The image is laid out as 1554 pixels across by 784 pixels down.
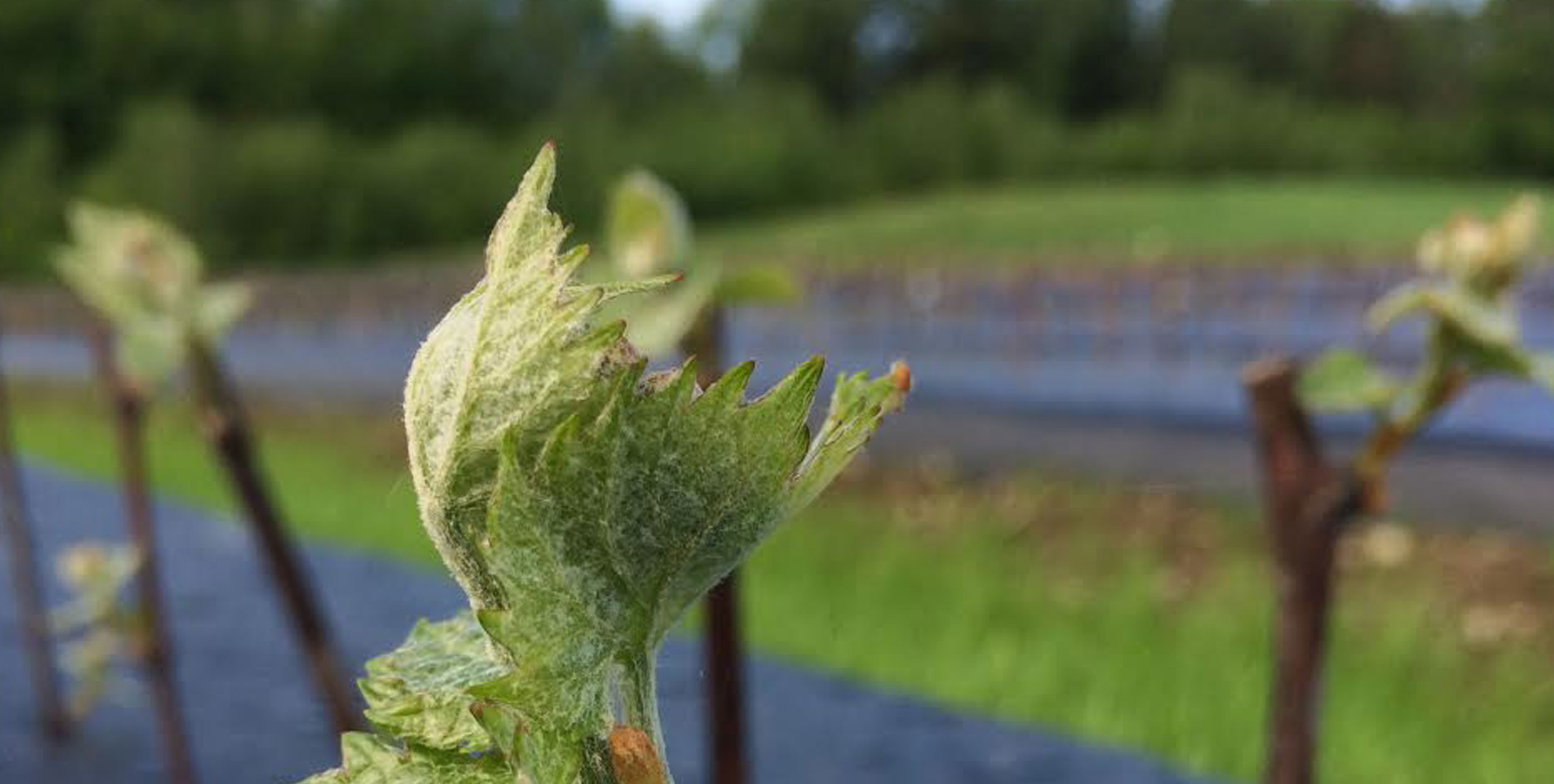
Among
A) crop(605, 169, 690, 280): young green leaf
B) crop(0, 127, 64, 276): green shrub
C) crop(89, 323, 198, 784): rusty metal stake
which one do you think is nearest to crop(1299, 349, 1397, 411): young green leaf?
crop(605, 169, 690, 280): young green leaf

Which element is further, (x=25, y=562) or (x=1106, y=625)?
(x=1106, y=625)

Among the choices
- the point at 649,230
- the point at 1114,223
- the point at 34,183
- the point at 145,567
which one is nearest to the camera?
the point at 649,230

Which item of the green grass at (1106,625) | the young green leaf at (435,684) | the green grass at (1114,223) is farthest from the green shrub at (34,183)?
the young green leaf at (435,684)

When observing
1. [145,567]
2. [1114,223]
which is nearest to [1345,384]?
[145,567]

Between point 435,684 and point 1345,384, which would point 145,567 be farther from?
point 435,684

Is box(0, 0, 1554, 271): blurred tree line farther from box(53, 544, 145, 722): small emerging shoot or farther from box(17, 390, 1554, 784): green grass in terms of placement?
box(53, 544, 145, 722): small emerging shoot

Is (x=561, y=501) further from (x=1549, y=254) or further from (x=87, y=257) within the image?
(x=1549, y=254)
